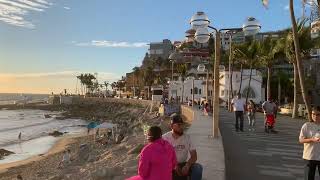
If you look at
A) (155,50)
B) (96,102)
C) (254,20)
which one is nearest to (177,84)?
(96,102)

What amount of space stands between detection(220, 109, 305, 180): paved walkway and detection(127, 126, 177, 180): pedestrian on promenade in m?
4.07

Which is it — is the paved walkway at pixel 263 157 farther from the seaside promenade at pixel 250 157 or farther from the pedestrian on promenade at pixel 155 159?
the pedestrian on promenade at pixel 155 159

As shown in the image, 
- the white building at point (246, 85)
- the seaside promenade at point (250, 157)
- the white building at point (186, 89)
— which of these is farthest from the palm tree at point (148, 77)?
the seaside promenade at point (250, 157)

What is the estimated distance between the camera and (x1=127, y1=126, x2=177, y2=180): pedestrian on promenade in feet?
19.3

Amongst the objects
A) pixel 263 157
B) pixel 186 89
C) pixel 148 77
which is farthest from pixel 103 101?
pixel 263 157

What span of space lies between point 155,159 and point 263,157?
766 cm

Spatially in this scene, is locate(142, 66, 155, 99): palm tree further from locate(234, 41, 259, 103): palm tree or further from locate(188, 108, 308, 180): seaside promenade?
locate(188, 108, 308, 180): seaside promenade

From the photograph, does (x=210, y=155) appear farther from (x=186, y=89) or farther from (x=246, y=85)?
(x=186, y=89)

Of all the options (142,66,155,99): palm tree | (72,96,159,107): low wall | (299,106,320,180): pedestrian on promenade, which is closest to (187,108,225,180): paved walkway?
(299,106,320,180): pedestrian on promenade

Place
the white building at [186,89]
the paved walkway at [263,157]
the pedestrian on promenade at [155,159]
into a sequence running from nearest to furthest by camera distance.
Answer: the pedestrian on promenade at [155,159]
the paved walkway at [263,157]
the white building at [186,89]

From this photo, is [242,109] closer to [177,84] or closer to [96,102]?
[177,84]

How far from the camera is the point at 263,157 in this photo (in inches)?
512

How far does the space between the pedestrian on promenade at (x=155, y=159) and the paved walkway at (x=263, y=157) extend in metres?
4.07

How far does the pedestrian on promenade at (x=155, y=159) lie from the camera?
5.87 meters
